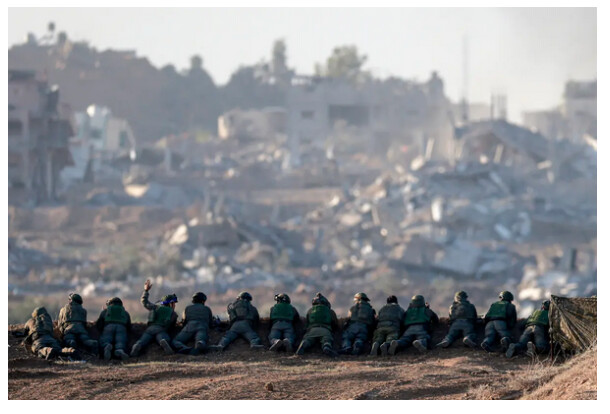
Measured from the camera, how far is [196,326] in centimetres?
1803

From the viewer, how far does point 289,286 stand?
43.3 metres

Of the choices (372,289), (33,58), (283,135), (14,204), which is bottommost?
(372,289)

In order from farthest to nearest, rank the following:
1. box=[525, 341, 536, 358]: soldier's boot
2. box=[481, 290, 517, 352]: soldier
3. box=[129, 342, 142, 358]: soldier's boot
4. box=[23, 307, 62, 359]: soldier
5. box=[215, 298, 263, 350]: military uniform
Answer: box=[215, 298, 263, 350]: military uniform
box=[481, 290, 517, 352]: soldier
box=[129, 342, 142, 358]: soldier's boot
box=[23, 307, 62, 359]: soldier
box=[525, 341, 536, 358]: soldier's boot

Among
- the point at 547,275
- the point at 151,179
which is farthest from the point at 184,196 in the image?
the point at 547,275

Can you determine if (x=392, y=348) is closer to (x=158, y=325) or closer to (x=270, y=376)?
(x=270, y=376)

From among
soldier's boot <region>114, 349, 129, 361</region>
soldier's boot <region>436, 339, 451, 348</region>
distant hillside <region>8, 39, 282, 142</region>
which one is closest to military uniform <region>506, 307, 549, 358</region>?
soldier's boot <region>436, 339, 451, 348</region>

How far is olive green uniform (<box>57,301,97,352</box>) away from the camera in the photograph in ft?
58.0

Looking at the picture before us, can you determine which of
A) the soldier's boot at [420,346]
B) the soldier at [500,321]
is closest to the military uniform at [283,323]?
the soldier's boot at [420,346]

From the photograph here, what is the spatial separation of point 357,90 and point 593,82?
15.2 m

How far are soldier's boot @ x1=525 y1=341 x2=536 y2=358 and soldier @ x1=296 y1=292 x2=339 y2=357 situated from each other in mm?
2269

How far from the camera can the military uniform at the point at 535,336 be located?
17109 millimetres

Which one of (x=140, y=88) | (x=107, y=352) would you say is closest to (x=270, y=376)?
(x=107, y=352)

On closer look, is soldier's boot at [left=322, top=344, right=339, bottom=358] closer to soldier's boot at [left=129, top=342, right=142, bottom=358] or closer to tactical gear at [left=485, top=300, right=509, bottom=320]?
tactical gear at [left=485, top=300, right=509, bottom=320]

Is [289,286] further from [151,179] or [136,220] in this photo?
[151,179]
